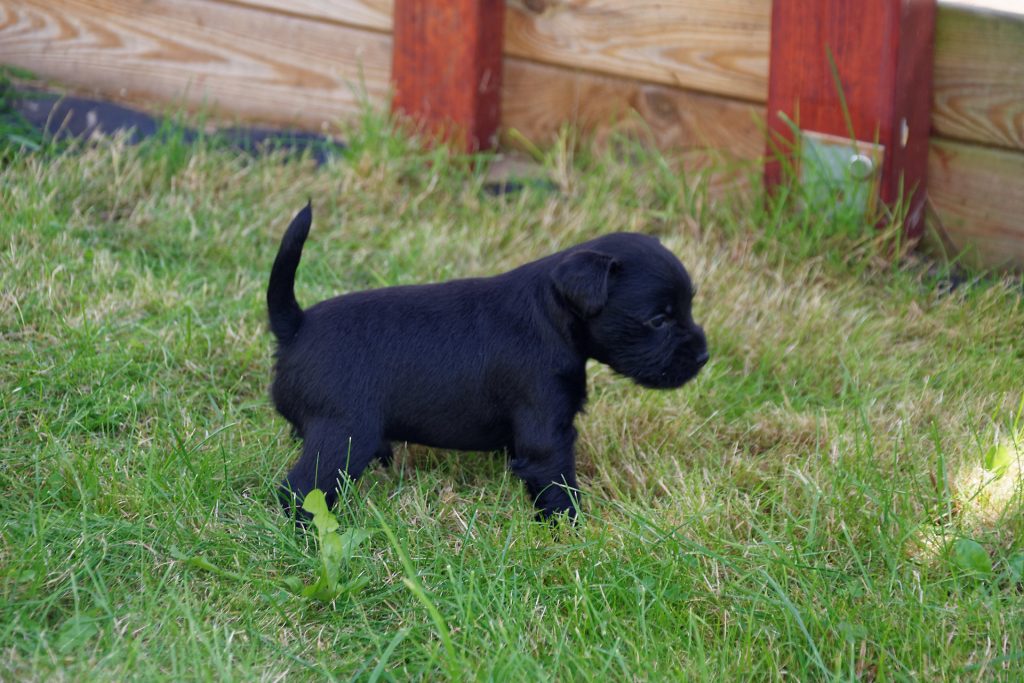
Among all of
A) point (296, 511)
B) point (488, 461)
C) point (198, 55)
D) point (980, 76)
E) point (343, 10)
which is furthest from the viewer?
point (198, 55)

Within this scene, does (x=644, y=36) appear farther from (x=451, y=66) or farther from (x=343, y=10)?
(x=343, y=10)

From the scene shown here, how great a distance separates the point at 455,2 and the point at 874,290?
212cm

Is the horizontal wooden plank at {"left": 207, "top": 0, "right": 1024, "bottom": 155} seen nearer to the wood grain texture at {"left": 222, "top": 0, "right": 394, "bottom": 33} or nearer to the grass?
the wood grain texture at {"left": 222, "top": 0, "right": 394, "bottom": 33}

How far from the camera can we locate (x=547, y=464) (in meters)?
3.10

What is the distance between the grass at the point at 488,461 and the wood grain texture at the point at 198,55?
0.42 m

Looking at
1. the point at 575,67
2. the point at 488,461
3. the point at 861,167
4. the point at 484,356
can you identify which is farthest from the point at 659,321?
the point at 575,67

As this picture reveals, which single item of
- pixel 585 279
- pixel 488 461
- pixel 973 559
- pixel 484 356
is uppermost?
pixel 585 279

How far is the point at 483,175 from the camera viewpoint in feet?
16.5

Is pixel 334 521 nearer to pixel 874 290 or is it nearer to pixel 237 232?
pixel 237 232

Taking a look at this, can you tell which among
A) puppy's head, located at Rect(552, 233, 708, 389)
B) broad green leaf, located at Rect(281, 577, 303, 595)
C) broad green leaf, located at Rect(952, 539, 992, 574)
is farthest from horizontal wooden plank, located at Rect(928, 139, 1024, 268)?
broad green leaf, located at Rect(281, 577, 303, 595)

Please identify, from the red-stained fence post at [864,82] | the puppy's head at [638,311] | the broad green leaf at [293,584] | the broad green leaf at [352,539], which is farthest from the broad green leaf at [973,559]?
the red-stained fence post at [864,82]

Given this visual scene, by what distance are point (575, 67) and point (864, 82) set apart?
52.0 inches

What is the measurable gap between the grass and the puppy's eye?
0.44m

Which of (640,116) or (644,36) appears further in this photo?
(640,116)
